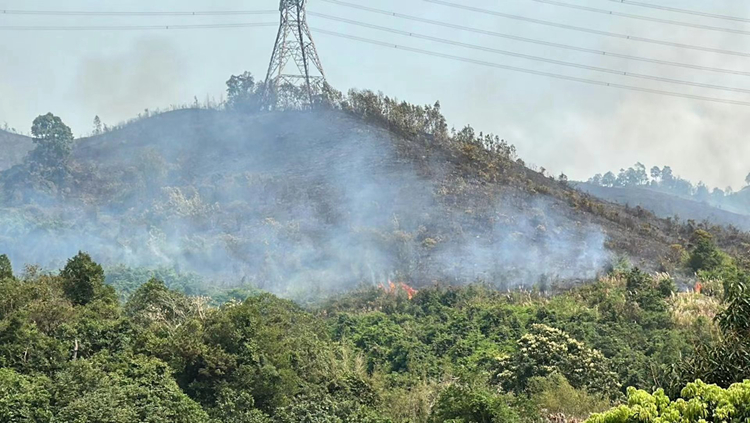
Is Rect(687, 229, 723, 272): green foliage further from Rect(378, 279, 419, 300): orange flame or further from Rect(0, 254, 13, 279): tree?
Rect(0, 254, 13, 279): tree

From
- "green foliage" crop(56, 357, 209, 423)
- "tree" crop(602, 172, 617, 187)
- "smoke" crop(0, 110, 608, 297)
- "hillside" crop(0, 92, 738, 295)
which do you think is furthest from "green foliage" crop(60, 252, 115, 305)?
"tree" crop(602, 172, 617, 187)

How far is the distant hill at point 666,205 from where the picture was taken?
121188 millimetres

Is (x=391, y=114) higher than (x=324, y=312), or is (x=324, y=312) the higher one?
(x=391, y=114)

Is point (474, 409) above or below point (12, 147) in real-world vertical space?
below

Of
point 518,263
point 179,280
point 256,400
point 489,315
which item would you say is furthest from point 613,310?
point 179,280

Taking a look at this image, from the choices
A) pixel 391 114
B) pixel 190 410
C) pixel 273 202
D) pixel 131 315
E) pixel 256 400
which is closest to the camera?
pixel 190 410

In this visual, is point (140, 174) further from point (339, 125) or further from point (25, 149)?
point (25, 149)

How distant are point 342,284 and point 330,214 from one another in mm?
11665

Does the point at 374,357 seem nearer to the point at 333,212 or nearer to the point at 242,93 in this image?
the point at 333,212

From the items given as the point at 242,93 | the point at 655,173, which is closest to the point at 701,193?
the point at 655,173

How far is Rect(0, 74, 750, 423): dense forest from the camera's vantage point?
90.9 feet

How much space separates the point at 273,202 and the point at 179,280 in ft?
50.2

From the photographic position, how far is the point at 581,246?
59.0 metres

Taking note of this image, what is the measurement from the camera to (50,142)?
8431 centimetres
